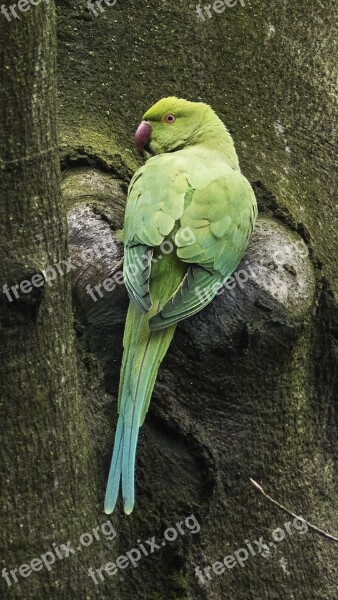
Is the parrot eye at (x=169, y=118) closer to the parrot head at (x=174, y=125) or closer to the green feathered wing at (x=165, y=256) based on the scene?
the parrot head at (x=174, y=125)

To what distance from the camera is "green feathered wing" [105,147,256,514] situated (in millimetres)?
2182

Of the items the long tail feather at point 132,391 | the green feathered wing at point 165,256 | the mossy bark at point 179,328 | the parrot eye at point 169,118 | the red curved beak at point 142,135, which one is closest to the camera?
the mossy bark at point 179,328

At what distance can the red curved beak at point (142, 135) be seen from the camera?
2.92m

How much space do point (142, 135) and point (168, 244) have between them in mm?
595

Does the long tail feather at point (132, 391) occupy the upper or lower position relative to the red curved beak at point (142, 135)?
lower

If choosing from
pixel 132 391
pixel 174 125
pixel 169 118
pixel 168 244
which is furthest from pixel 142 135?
pixel 132 391

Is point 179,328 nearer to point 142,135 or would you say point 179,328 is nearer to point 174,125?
point 142,135

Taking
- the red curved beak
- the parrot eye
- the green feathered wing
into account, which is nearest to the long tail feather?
the green feathered wing

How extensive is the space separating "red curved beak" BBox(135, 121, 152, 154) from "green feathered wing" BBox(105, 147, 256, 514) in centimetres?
12

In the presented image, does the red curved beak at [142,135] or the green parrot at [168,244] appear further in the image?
the red curved beak at [142,135]

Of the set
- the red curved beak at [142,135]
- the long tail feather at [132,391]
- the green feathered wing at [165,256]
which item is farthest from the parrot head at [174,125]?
the long tail feather at [132,391]

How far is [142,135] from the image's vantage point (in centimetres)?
296

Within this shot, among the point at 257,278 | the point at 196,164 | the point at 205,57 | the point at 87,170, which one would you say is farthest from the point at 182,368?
the point at 205,57

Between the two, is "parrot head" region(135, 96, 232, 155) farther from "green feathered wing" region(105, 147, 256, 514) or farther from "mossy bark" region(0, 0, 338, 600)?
"green feathered wing" region(105, 147, 256, 514)
